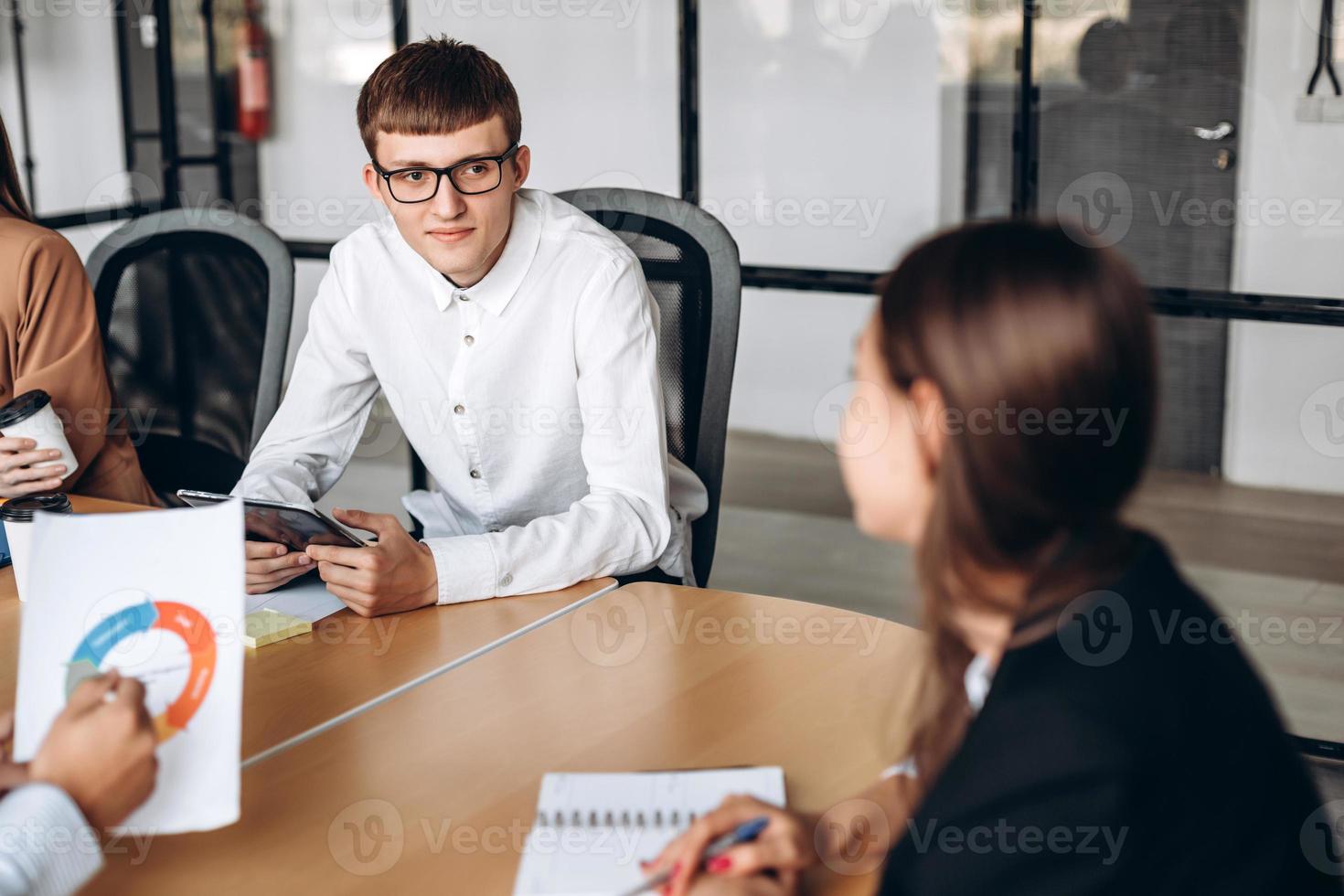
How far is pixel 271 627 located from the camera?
1504 mm

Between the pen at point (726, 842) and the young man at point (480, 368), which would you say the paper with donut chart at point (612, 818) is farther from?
the young man at point (480, 368)

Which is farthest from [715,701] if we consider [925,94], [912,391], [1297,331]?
[925,94]

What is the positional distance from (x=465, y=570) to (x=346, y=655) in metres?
0.18

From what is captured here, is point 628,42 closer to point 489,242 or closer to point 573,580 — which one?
point 489,242

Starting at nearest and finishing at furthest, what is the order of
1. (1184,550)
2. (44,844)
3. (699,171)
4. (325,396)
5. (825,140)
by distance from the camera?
(44,844) < (325,396) < (1184,550) < (825,140) < (699,171)

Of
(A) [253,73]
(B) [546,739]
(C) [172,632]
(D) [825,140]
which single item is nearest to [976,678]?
(B) [546,739]

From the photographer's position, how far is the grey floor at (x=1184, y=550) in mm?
2926

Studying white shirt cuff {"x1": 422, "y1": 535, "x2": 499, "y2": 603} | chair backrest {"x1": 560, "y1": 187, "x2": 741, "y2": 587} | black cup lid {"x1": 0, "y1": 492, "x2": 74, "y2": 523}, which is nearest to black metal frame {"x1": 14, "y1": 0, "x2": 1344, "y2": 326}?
chair backrest {"x1": 560, "y1": 187, "x2": 741, "y2": 587}

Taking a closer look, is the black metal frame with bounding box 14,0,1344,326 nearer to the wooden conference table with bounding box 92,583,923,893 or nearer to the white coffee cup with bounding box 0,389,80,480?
the wooden conference table with bounding box 92,583,923,893

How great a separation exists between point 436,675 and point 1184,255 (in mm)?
2204

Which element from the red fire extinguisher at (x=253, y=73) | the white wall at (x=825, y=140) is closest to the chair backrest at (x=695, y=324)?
the white wall at (x=825, y=140)

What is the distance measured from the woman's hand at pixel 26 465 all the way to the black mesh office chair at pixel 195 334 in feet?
1.68

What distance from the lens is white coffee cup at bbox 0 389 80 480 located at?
1705mm

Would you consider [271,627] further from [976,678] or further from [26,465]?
[976,678]
